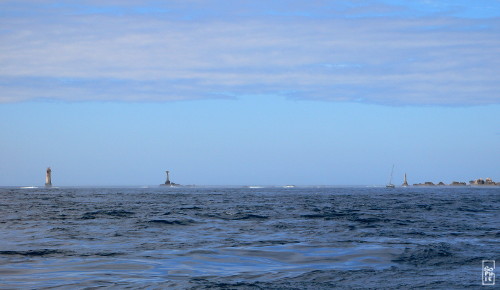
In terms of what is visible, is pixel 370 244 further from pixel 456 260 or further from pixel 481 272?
pixel 481 272

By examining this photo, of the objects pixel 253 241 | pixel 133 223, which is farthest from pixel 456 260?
pixel 133 223

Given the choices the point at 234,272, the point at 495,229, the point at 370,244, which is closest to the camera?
the point at 234,272

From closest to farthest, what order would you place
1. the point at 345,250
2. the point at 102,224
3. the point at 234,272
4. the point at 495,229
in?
the point at 234,272 → the point at 345,250 → the point at 495,229 → the point at 102,224

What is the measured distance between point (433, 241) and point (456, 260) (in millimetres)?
5350

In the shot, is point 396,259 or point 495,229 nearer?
point 396,259

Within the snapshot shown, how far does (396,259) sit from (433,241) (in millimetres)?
5432

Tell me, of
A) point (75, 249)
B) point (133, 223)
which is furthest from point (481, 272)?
point (133, 223)

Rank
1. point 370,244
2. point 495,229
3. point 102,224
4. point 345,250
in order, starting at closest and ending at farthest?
1. point 345,250
2. point 370,244
3. point 495,229
4. point 102,224

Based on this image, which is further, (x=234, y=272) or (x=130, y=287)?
(x=234, y=272)

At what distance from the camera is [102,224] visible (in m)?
31.7

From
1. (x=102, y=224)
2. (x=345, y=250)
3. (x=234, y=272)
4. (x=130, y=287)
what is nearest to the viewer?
(x=130, y=287)

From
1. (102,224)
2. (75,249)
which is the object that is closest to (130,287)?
(75,249)

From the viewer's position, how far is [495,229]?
94.2ft

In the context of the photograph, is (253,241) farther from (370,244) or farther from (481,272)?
(481,272)
